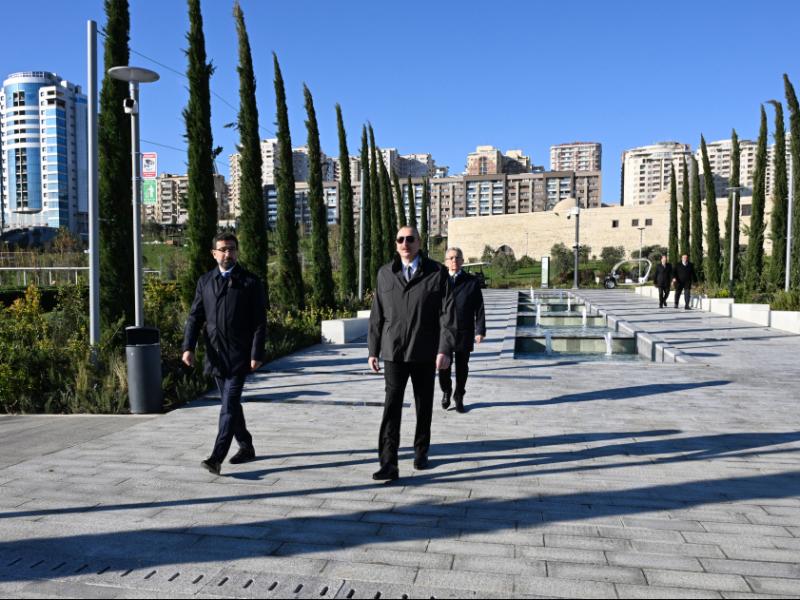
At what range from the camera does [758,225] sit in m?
24.6

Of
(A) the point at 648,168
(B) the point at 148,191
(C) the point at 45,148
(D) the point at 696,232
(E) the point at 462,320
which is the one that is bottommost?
(E) the point at 462,320

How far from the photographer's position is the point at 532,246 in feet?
305

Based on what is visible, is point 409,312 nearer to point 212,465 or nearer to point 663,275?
point 212,465

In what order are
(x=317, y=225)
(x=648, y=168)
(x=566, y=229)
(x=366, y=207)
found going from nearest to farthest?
1. (x=317, y=225)
2. (x=366, y=207)
3. (x=566, y=229)
4. (x=648, y=168)

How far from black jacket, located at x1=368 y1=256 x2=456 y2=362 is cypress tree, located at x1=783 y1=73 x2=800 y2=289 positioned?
1888 cm

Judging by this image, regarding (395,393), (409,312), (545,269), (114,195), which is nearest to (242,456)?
(395,393)

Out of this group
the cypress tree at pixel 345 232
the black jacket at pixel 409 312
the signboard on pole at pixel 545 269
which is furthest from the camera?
the signboard on pole at pixel 545 269

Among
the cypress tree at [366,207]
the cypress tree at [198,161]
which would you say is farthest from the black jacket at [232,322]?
the cypress tree at [366,207]

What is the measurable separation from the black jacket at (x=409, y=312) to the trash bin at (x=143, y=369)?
136 inches

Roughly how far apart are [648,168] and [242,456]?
17919 cm

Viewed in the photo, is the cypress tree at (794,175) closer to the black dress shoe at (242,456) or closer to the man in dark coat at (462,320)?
the man in dark coat at (462,320)

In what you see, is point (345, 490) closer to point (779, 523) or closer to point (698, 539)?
point (698, 539)

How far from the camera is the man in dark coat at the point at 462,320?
7207 mm

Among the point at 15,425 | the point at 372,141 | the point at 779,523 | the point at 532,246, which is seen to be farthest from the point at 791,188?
the point at 532,246
